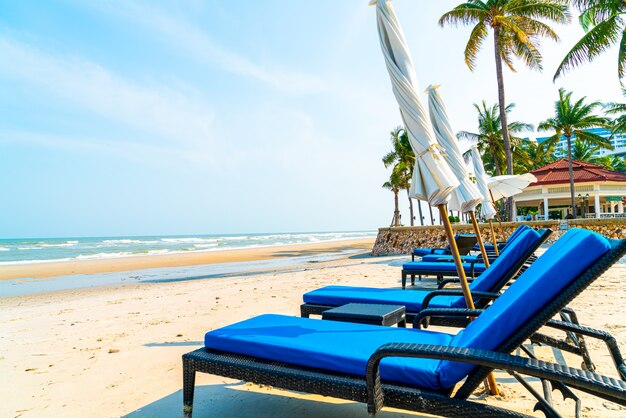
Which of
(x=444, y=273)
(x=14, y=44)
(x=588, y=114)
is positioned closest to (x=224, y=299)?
(x=444, y=273)

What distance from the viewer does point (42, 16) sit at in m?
12.5

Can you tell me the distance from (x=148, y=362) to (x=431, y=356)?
9.89ft

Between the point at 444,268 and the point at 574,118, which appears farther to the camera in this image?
the point at 574,118

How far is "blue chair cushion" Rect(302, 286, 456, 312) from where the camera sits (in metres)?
3.24

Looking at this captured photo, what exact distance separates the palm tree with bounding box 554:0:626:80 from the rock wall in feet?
17.5

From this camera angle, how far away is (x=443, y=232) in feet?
54.8

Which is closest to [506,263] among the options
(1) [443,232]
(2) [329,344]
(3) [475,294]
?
(3) [475,294]

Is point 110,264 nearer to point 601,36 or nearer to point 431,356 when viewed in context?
point 431,356

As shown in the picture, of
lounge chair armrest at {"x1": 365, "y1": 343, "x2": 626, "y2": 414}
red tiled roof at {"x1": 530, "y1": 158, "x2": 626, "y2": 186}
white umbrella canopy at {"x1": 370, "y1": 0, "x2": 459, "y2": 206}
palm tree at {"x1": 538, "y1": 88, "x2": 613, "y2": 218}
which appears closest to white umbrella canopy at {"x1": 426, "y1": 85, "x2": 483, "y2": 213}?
white umbrella canopy at {"x1": 370, "y1": 0, "x2": 459, "y2": 206}

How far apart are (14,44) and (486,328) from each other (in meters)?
17.7

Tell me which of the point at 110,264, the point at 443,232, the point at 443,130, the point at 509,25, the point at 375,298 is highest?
the point at 509,25

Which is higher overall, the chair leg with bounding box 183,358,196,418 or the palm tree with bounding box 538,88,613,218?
the palm tree with bounding box 538,88,613,218

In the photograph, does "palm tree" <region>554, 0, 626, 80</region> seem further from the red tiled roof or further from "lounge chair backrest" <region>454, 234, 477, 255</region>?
the red tiled roof

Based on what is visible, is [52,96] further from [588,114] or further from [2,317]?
[588,114]
